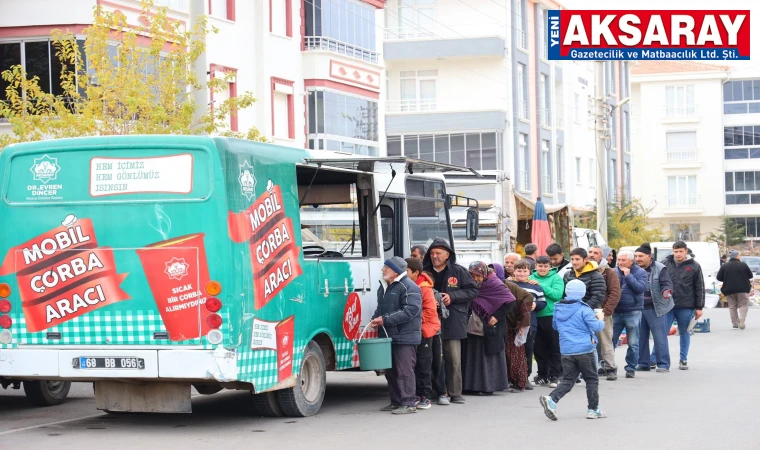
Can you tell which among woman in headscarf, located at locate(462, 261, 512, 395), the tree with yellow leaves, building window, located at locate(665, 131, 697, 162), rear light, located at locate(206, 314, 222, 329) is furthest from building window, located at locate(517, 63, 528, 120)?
rear light, located at locate(206, 314, 222, 329)

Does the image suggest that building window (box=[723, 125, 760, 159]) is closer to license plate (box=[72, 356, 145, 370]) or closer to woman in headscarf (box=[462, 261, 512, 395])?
woman in headscarf (box=[462, 261, 512, 395])

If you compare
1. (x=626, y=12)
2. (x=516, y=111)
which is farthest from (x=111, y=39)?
(x=516, y=111)

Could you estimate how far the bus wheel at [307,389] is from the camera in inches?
504

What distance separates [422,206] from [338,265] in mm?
3220

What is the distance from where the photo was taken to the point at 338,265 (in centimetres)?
1365

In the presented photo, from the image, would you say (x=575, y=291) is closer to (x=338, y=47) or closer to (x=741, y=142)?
(x=338, y=47)

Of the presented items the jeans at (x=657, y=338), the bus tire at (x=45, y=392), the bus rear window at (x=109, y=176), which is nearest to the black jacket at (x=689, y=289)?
the jeans at (x=657, y=338)

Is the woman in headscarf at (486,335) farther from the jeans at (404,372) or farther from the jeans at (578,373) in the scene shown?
the jeans at (578,373)

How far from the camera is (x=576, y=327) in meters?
12.7

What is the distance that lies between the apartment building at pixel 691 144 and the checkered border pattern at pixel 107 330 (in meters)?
69.6

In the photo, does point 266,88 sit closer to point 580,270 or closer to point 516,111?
point 580,270

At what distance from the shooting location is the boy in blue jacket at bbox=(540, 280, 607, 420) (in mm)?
12641

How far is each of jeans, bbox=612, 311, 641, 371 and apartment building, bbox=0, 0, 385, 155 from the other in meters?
13.5

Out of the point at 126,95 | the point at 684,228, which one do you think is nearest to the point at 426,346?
the point at 126,95
